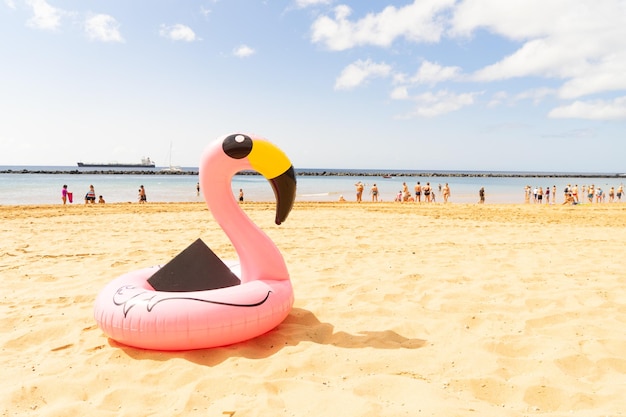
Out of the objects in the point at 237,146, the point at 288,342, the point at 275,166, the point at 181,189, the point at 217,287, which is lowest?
the point at 288,342

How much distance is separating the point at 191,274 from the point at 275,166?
54.7 inches

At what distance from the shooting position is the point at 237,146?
3727 millimetres

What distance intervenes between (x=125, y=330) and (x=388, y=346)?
2.24 m

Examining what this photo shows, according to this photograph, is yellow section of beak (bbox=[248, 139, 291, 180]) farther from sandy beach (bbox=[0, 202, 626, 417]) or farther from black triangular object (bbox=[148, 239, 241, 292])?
sandy beach (bbox=[0, 202, 626, 417])

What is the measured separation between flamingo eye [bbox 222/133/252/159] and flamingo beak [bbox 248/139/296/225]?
2.0 inches

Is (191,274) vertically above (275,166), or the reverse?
(275,166)

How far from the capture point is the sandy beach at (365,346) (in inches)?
103

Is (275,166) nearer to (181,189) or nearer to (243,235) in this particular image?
(243,235)

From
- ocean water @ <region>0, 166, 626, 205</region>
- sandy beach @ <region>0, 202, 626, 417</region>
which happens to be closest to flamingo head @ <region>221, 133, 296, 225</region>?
sandy beach @ <region>0, 202, 626, 417</region>

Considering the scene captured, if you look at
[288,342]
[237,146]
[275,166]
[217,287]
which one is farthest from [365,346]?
[237,146]

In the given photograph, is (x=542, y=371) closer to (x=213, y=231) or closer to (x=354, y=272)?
(x=354, y=272)

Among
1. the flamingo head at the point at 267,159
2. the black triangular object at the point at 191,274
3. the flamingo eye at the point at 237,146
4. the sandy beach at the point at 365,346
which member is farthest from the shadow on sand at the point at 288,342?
the flamingo eye at the point at 237,146

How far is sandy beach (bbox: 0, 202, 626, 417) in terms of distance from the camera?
2609 mm

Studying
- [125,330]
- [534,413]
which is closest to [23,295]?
[125,330]
